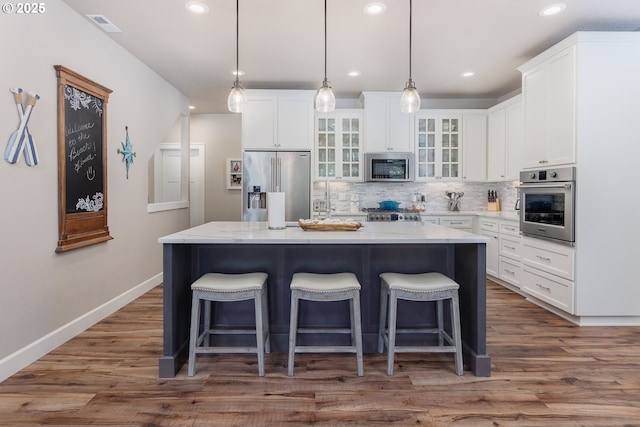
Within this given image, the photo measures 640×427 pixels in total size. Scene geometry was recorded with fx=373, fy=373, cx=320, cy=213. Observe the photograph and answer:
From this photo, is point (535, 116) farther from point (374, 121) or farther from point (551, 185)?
point (374, 121)

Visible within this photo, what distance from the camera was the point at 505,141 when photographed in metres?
4.97

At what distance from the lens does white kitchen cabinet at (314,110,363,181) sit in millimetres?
5414

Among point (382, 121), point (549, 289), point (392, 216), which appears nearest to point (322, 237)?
point (549, 289)

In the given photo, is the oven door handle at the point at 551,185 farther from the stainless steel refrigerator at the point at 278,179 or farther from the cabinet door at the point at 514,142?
the stainless steel refrigerator at the point at 278,179

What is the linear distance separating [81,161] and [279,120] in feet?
8.40

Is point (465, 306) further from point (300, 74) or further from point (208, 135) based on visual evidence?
point (208, 135)

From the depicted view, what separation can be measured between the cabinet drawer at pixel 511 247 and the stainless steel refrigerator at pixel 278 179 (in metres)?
2.46

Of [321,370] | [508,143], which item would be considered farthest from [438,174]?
[321,370]

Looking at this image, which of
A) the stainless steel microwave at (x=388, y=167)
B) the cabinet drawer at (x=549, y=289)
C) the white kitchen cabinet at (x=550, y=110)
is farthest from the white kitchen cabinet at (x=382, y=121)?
the cabinet drawer at (x=549, y=289)

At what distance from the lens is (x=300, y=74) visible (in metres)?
4.61

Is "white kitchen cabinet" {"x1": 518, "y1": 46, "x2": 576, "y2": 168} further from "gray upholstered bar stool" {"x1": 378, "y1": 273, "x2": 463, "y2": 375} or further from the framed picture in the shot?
the framed picture

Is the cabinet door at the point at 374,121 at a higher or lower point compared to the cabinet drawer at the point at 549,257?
higher

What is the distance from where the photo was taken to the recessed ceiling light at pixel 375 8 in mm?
2914

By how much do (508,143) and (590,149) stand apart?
1.80 metres
